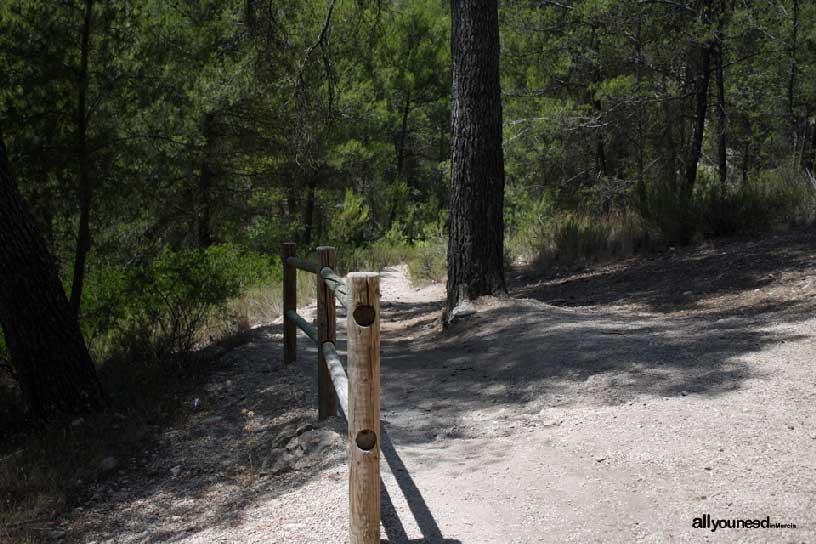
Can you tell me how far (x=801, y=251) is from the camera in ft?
30.5

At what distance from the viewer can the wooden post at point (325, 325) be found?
4.96 m

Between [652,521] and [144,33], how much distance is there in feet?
26.2

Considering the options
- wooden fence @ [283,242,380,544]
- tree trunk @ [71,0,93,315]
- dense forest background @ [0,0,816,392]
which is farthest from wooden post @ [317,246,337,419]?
tree trunk @ [71,0,93,315]

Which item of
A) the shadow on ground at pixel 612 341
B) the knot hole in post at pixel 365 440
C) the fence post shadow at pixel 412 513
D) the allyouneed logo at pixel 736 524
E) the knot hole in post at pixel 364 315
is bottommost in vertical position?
the fence post shadow at pixel 412 513

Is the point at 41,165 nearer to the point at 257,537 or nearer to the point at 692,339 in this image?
the point at 257,537

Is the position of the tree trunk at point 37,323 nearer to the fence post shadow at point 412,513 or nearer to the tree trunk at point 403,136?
the fence post shadow at point 412,513

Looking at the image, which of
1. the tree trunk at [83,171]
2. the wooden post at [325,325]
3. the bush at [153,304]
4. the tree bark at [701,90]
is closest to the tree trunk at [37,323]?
the bush at [153,304]

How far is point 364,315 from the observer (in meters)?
3.04

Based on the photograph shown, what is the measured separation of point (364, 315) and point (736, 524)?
1.81 metres

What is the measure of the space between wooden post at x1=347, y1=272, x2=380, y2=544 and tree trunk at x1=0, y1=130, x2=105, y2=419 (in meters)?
4.17

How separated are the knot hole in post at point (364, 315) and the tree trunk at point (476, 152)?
5.35 m

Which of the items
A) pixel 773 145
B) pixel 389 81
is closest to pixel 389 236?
pixel 389 81

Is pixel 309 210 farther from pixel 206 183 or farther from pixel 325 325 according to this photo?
pixel 325 325

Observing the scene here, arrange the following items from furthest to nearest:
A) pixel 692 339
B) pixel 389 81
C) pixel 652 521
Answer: pixel 389 81
pixel 692 339
pixel 652 521
